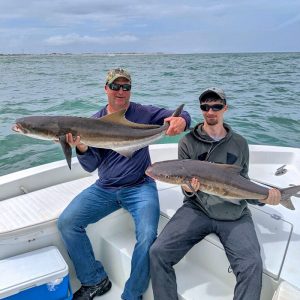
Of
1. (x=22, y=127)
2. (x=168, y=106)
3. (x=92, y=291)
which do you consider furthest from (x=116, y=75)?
(x=168, y=106)

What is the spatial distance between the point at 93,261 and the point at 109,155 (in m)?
1.06

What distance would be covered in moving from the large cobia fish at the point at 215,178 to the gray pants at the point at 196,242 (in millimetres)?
292

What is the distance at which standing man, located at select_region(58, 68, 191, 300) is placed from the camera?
346 cm

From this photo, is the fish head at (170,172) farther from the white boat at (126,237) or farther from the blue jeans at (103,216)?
the white boat at (126,237)

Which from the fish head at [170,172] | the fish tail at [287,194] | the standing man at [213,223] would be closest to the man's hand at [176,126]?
the standing man at [213,223]

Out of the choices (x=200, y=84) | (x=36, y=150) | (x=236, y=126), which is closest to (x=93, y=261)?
(x=36, y=150)

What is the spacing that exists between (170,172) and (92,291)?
4.72 ft

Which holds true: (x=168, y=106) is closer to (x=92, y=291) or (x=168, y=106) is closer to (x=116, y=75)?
Answer: (x=116, y=75)

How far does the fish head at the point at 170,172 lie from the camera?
3.22 meters

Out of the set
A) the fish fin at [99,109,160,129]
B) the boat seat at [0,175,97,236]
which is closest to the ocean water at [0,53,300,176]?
the boat seat at [0,175,97,236]

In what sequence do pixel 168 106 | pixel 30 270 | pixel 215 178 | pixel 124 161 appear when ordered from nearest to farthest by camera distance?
pixel 215 178 → pixel 30 270 → pixel 124 161 → pixel 168 106

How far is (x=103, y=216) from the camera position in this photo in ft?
12.9

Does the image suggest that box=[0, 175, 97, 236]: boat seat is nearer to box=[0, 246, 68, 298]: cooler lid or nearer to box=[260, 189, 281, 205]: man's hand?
box=[0, 246, 68, 298]: cooler lid

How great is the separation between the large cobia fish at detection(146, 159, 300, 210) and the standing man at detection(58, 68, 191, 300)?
20.5 inches
